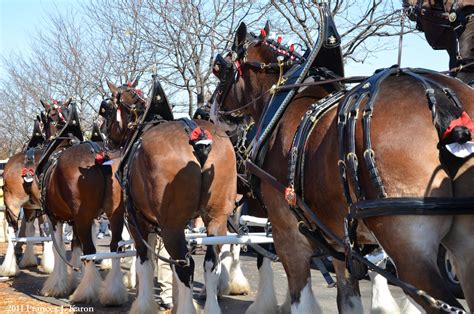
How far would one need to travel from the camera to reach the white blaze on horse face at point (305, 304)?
4.39 m

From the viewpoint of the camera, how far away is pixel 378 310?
6.54 m

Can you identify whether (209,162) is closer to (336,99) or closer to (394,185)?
(336,99)

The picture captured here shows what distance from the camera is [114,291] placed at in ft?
28.1

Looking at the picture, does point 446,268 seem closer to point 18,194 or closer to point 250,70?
point 250,70

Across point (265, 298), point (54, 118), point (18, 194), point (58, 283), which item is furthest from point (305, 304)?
point (18, 194)

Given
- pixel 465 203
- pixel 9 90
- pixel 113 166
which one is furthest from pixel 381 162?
pixel 9 90

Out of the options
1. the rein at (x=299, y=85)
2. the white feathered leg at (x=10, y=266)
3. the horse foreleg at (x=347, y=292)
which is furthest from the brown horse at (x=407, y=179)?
the white feathered leg at (x=10, y=266)

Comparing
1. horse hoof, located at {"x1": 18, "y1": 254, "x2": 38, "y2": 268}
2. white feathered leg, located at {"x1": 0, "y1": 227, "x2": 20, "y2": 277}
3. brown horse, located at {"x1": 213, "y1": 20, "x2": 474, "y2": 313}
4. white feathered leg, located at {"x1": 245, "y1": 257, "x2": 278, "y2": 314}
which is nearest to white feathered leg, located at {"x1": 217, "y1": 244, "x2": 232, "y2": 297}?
white feathered leg, located at {"x1": 245, "y1": 257, "x2": 278, "y2": 314}

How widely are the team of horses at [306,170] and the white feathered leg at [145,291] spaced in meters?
0.02

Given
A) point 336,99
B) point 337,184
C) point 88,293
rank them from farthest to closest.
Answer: point 88,293 → point 336,99 → point 337,184

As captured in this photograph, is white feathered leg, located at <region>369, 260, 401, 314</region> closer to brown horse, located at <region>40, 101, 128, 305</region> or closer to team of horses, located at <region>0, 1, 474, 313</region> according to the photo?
team of horses, located at <region>0, 1, 474, 313</region>

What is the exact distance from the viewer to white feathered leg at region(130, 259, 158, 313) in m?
7.32

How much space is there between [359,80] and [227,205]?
312 cm

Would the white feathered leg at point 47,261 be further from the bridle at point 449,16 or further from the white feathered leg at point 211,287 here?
the bridle at point 449,16
